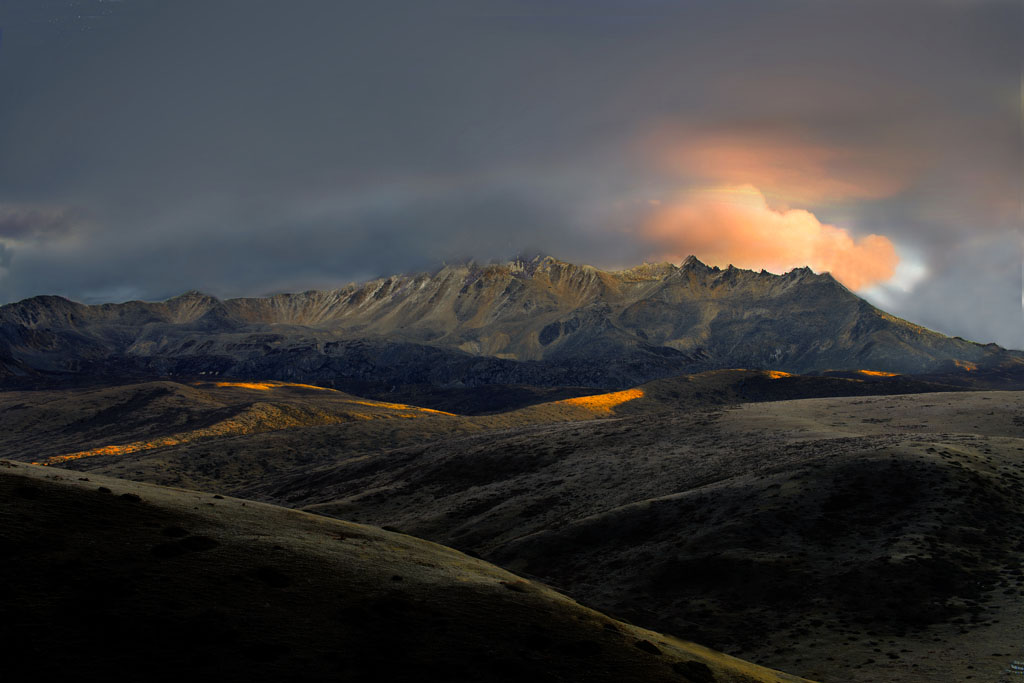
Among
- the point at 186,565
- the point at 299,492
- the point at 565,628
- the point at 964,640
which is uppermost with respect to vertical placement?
the point at 186,565

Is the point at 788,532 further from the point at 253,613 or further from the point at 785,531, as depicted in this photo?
the point at 253,613

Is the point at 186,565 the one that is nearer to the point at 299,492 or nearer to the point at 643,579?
the point at 643,579

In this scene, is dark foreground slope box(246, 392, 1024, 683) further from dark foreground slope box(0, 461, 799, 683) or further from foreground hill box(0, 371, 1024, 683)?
dark foreground slope box(0, 461, 799, 683)

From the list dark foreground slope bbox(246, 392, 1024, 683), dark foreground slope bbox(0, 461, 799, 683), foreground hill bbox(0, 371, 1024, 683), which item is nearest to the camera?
dark foreground slope bbox(0, 461, 799, 683)

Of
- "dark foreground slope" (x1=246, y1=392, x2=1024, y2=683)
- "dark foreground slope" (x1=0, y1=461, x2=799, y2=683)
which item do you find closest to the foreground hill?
"dark foreground slope" (x1=246, y1=392, x2=1024, y2=683)

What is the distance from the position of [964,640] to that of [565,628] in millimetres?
30769

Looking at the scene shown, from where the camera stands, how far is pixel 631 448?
473 feet

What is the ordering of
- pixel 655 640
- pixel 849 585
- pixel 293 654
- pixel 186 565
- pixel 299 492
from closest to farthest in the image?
pixel 293 654, pixel 186 565, pixel 655 640, pixel 849 585, pixel 299 492

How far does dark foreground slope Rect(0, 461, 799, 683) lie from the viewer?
104 feet

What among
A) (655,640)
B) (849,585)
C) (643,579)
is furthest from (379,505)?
(655,640)

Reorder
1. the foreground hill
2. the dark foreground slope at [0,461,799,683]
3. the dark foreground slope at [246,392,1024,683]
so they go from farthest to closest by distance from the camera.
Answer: the foreground hill, the dark foreground slope at [246,392,1024,683], the dark foreground slope at [0,461,799,683]

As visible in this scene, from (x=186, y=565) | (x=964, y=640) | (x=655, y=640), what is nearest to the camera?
(x=186, y=565)

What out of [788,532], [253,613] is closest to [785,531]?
[788,532]

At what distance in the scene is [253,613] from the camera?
35.9m
